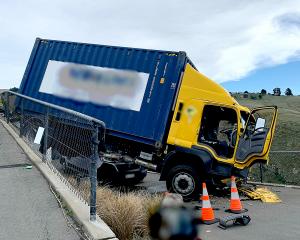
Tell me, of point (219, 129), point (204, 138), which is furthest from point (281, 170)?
point (204, 138)

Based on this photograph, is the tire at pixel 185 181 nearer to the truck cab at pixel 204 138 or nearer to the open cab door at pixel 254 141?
the truck cab at pixel 204 138

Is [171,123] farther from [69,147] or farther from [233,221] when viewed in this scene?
[69,147]

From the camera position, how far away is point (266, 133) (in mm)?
10430

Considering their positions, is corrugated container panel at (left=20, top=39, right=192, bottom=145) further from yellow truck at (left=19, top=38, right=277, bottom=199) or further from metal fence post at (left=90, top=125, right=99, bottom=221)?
metal fence post at (left=90, top=125, right=99, bottom=221)

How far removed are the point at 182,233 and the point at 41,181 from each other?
6.71 meters

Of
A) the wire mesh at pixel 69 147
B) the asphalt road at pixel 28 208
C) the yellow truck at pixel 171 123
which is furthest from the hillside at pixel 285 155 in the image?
the asphalt road at pixel 28 208

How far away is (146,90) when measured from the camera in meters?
11.1

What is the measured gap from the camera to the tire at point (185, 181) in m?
10.3

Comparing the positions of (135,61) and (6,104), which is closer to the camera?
(135,61)

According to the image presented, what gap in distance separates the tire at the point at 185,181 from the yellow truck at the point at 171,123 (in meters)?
0.03

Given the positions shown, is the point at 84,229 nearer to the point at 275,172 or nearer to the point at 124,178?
the point at 124,178

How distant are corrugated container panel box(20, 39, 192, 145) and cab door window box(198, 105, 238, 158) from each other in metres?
1.06

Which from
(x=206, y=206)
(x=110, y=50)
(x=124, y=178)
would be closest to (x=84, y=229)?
(x=206, y=206)

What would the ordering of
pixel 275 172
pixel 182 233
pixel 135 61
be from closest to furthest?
pixel 182 233
pixel 135 61
pixel 275 172
